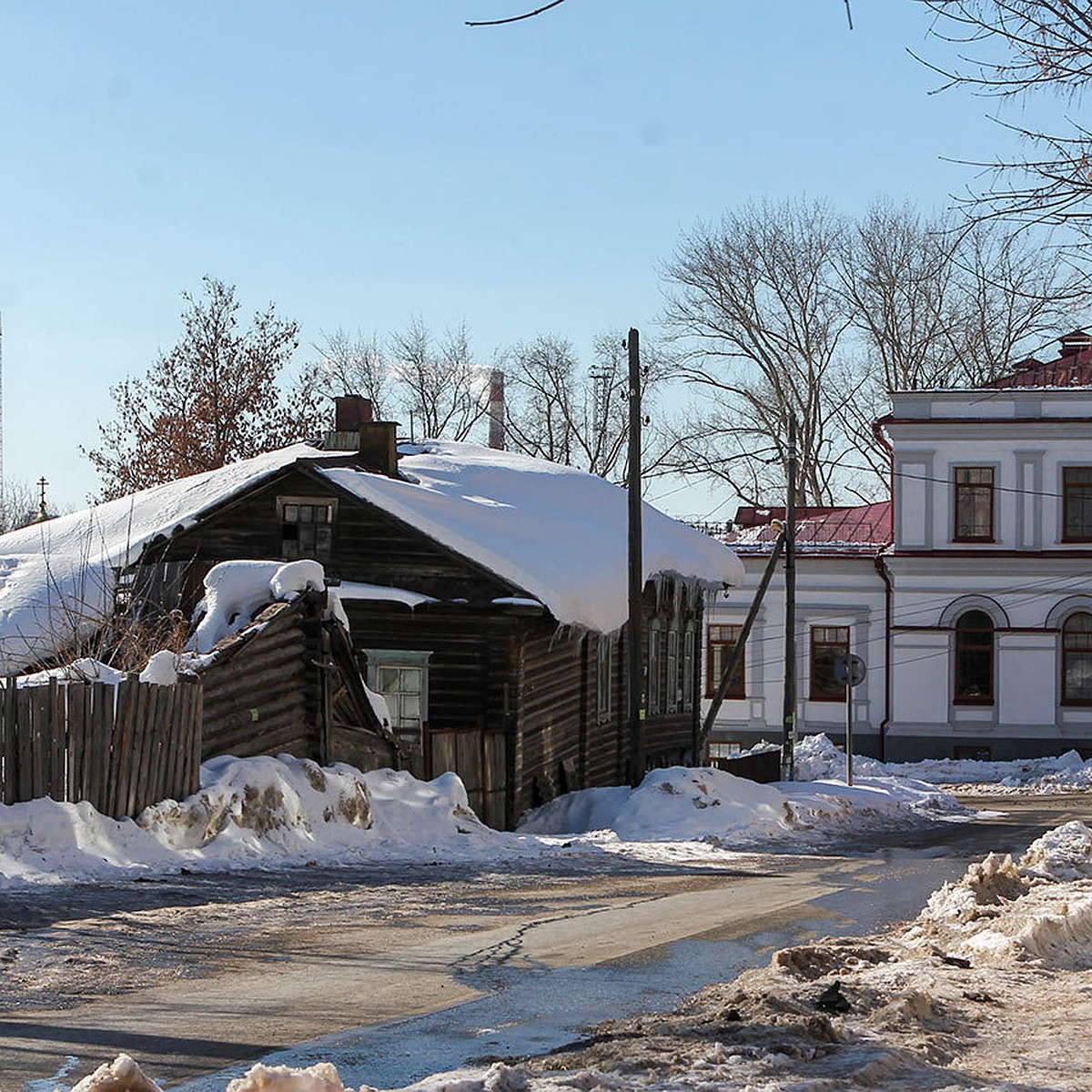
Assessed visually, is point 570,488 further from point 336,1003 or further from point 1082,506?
point 336,1003

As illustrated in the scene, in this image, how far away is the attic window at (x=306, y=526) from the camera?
26.1 meters

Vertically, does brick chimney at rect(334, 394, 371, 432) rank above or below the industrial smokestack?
below

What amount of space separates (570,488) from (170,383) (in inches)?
863

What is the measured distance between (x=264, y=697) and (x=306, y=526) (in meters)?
7.06

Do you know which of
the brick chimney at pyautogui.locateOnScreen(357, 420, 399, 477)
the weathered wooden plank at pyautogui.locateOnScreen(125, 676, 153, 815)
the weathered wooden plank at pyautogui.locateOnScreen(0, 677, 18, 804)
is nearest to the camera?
the weathered wooden plank at pyautogui.locateOnScreen(0, 677, 18, 804)

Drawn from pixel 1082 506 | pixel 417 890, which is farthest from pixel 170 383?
pixel 417 890

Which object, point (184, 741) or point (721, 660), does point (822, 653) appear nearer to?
point (721, 660)

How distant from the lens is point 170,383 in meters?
50.4

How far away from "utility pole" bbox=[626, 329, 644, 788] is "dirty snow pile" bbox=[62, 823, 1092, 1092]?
15.0 metres

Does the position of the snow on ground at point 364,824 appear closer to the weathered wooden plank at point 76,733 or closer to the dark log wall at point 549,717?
the weathered wooden plank at point 76,733

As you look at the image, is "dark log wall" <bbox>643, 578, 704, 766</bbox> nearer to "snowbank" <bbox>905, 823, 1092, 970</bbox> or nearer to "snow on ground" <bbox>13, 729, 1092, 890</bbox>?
"snow on ground" <bbox>13, 729, 1092, 890</bbox>

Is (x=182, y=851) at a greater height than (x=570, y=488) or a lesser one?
lesser

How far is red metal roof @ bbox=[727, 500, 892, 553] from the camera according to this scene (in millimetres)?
47219

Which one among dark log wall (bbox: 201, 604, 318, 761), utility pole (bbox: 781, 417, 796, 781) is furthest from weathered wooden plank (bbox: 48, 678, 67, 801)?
utility pole (bbox: 781, 417, 796, 781)
